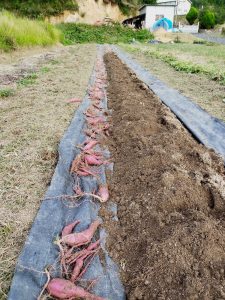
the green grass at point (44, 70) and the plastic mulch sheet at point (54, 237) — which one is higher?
the green grass at point (44, 70)

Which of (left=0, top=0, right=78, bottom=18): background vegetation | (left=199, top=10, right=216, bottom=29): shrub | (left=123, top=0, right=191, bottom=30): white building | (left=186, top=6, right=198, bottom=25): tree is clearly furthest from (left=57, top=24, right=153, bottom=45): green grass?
(left=199, top=10, right=216, bottom=29): shrub

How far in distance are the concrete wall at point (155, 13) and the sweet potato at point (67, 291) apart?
41776 mm

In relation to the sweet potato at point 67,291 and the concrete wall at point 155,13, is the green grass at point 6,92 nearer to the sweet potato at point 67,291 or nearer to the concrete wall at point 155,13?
the sweet potato at point 67,291

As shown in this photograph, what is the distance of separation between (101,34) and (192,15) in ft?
92.7

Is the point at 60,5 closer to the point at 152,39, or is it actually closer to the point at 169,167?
the point at 152,39

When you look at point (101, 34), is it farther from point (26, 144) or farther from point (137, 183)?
point (137, 183)

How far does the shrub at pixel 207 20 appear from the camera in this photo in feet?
162

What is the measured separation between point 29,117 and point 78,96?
5.12ft

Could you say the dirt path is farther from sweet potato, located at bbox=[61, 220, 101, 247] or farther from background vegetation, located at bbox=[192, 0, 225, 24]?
background vegetation, located at bbox=[192, 0, 225, 24]

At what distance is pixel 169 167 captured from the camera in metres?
3.22

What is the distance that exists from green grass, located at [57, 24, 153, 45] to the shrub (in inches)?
1000

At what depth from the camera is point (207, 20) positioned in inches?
1954

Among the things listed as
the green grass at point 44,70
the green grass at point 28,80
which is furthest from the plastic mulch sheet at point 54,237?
the green grass at point 44,70

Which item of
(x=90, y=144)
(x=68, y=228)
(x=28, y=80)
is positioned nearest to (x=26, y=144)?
(x=90, y=144)
